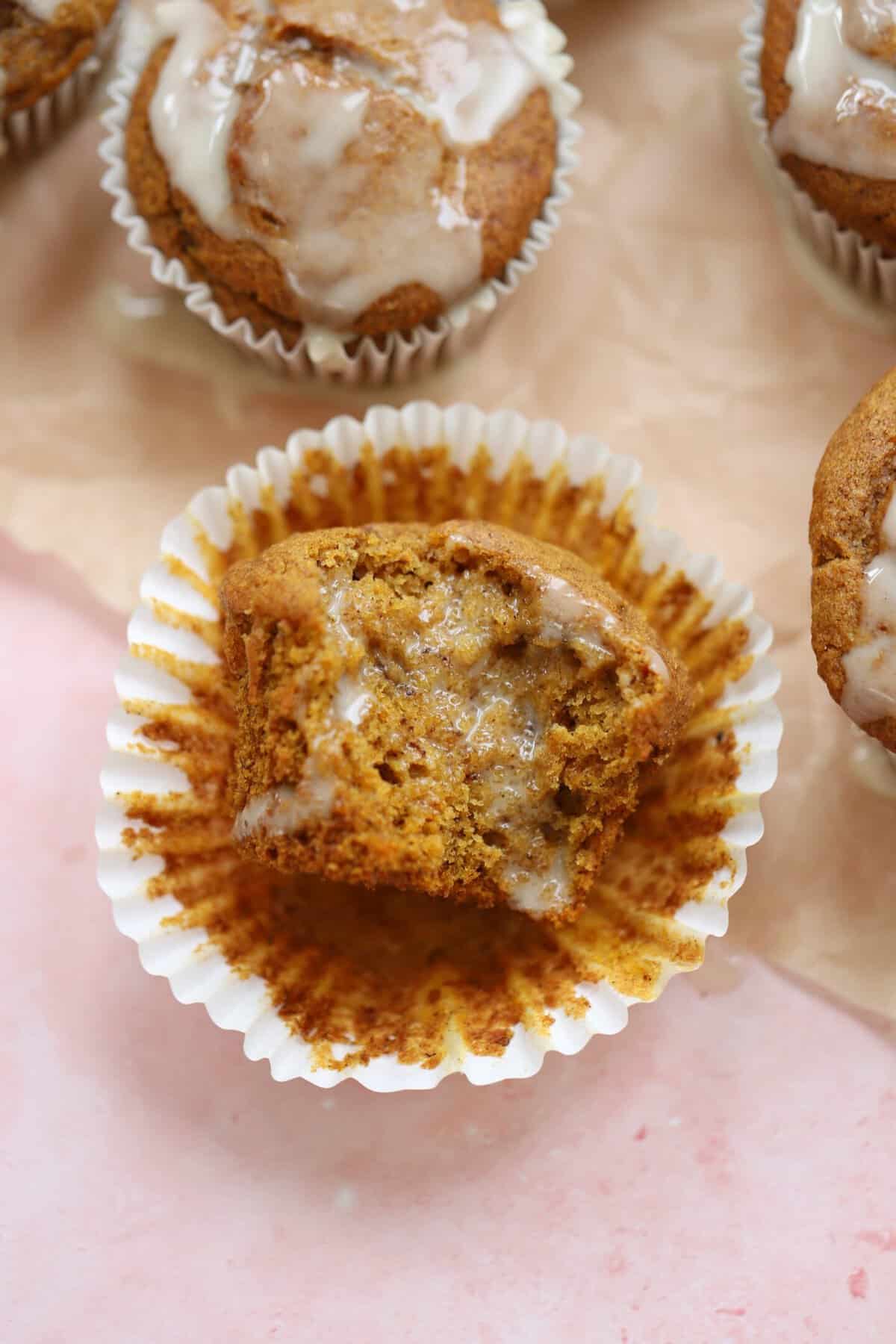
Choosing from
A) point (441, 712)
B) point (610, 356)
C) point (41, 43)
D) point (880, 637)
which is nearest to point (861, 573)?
point (880, 637)

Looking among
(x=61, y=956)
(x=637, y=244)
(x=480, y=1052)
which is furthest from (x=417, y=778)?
(x=637, y=244)


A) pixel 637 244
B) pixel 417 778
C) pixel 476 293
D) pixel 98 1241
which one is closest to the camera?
pixel 417 778

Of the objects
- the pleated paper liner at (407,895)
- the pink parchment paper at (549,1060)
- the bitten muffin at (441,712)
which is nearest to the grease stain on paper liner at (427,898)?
the pleated paper liner at (407,895)

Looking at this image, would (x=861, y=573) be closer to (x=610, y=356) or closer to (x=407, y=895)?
(x=610, y=356)

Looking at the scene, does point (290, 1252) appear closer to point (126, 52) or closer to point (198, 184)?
point (198, 184)

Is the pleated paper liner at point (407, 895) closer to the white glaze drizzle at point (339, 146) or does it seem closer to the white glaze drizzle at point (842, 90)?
the white glaze drizzle at point (339, 146)

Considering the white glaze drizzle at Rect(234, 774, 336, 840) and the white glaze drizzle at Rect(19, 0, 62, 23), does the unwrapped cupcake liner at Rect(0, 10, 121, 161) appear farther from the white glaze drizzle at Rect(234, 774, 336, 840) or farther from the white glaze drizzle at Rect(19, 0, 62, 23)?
the white glaze drizzle at Rect(234, 774, 336, 840)
